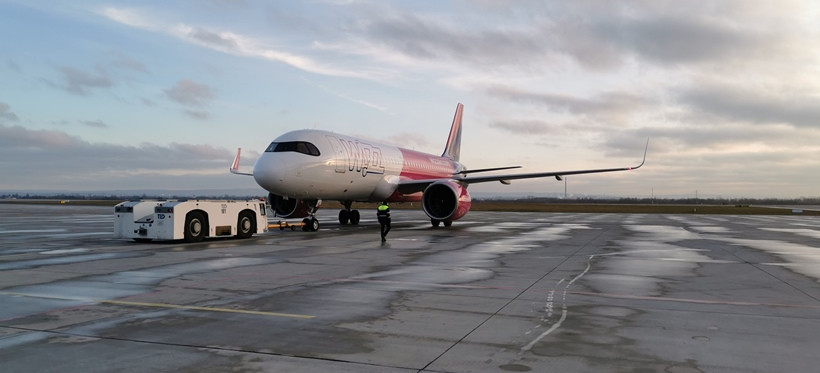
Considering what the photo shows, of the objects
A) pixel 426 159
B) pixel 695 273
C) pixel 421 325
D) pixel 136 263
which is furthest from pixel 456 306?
pixel 426 159

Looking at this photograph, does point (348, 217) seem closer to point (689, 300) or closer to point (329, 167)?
Result: point (329, 167)

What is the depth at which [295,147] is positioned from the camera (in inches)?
865

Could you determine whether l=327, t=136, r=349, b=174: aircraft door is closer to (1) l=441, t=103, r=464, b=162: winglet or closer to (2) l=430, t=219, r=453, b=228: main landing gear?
(2) l=430, t=219, r=453, b=228: main landing gear

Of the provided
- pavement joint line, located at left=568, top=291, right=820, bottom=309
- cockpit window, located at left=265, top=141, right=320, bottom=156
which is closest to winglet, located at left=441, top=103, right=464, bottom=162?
cockpit window, located at left=265, top=141, right=320, bottom=156

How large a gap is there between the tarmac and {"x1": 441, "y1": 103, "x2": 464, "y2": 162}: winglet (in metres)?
26.3

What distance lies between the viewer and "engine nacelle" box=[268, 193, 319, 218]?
82.8 ft

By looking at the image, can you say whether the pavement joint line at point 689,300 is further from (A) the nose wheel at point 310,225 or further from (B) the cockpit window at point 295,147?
(A) the nose wheel at point 310,225

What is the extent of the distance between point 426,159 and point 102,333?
1058 inches

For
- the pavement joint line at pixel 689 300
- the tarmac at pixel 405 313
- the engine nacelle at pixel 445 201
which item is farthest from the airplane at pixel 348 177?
the pavement joint line at pixel 689 300

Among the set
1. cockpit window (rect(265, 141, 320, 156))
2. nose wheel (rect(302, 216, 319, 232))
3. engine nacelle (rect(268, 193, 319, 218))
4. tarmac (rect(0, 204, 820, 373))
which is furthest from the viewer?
engine nacelle (rect(268, 193, 319, 218))

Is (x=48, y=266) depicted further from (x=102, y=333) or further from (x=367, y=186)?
(x=367, y=186)

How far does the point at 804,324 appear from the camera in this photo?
6.73m

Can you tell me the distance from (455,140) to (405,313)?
34.7m

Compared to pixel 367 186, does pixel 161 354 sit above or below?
below
